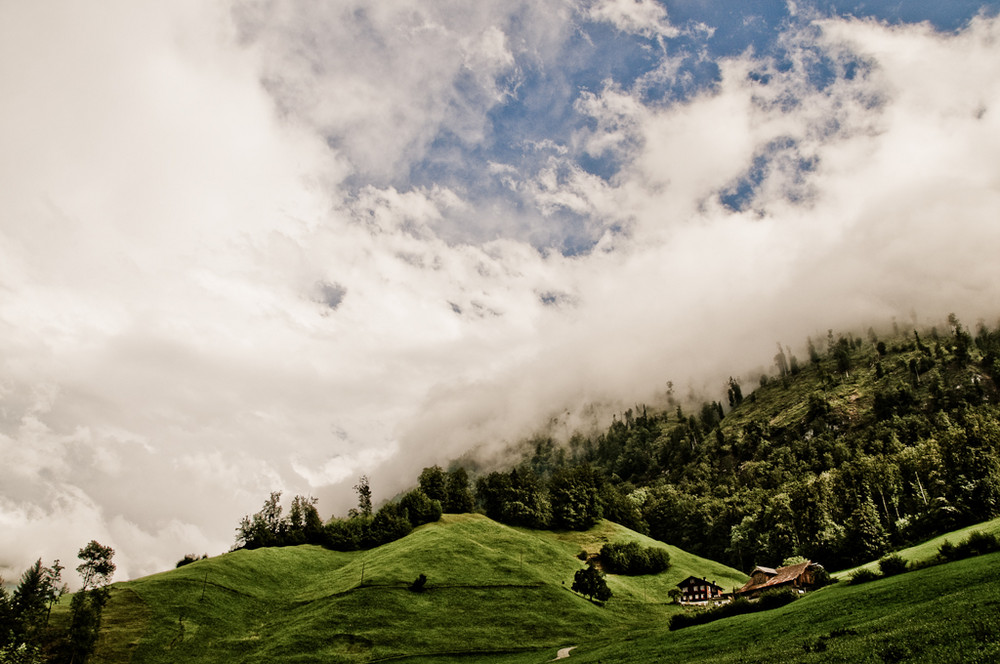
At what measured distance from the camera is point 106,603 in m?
96.6

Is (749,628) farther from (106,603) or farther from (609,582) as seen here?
(106,603)

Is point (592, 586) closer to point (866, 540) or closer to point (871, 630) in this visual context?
point (866, 540)

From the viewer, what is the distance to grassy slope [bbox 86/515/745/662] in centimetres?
8556

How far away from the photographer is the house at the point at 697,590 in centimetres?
12638

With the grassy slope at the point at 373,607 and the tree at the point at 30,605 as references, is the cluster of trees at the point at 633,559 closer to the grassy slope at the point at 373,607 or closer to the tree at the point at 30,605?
the grassy slope at the point at 373,607

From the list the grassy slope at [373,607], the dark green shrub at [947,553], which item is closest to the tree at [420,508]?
the grassy slope at [373,607]

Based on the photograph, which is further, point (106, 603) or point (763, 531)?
point (763, 531)

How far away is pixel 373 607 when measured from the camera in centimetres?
9825

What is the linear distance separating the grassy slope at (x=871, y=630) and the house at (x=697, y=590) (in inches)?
2504

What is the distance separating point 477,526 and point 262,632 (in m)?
76.7

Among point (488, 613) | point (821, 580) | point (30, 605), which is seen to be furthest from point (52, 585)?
point (821, 580)

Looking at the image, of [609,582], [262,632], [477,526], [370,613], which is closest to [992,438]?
[609,582]

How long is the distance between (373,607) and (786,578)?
77400 millimetres

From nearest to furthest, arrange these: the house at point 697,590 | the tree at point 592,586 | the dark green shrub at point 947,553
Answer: the dark green shrub at point 947,553 → the tree at point 592,586 → the house at point 697,590
